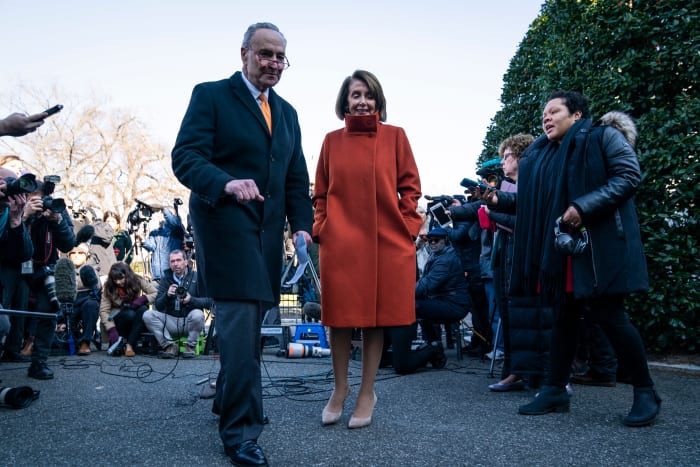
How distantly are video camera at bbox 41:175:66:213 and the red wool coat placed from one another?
8.42 ft

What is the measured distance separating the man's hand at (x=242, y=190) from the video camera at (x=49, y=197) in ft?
9.35

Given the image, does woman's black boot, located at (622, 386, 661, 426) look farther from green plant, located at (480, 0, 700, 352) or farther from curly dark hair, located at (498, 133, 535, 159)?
green plant, located at (480, 0, 700, 352)

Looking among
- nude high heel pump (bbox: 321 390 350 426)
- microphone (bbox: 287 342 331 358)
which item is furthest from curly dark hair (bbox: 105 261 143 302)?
nude high heel pump (bbox: 321 390 350 426)

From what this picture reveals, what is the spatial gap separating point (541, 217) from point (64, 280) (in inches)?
216

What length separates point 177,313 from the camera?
7.52m

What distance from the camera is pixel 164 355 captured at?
707 centimetres

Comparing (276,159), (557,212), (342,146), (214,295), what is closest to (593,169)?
(557,212)

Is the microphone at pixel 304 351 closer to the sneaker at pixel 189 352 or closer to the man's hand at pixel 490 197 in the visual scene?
the sneaker at pixel 189 352

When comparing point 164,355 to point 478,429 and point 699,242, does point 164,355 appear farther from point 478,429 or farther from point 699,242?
point 699,242

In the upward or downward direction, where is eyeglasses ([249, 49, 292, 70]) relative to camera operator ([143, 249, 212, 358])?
upward

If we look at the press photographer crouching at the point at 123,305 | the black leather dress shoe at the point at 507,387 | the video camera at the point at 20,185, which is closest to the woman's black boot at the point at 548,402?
the black leather dress shoe at the point at 507,387

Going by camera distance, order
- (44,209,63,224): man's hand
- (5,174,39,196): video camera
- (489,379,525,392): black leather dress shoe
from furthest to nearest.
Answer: (44,209,63,224): man's hand
(489,379,525,392): black leather dress shoe
(5,174,39,196): video camera

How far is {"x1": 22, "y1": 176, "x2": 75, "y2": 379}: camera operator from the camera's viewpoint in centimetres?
510

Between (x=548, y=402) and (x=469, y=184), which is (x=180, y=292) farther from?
(x=548, y=402)
